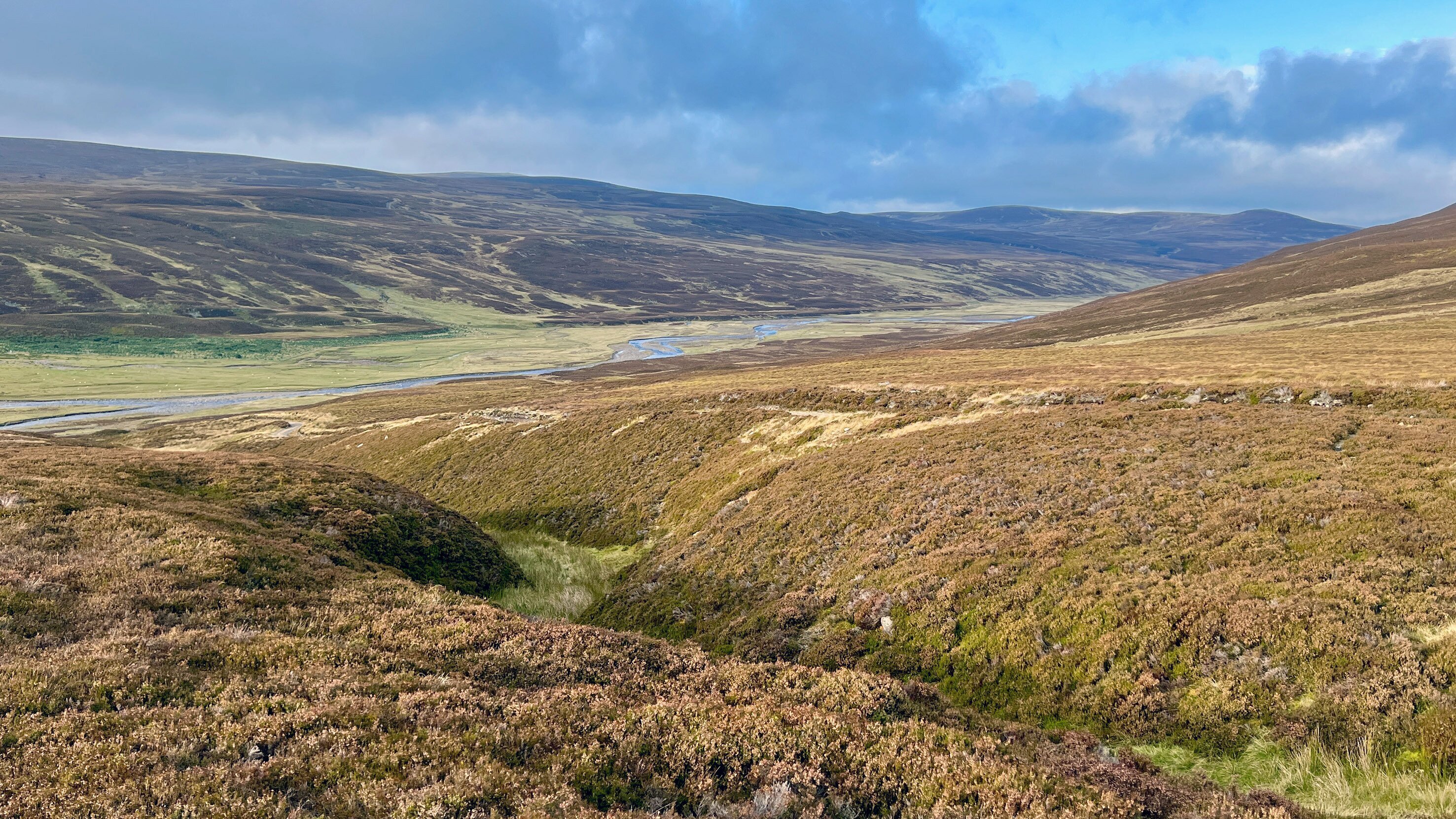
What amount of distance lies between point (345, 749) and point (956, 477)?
21096mm

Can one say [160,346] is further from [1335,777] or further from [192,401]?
[1335,777]

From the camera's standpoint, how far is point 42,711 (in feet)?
30.1

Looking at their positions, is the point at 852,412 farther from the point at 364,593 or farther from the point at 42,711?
the point at 42,711

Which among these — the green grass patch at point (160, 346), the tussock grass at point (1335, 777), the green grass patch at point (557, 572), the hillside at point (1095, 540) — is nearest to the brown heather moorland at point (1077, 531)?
the hillside at point (1095, 540)

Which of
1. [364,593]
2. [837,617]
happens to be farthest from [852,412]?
[364,593]

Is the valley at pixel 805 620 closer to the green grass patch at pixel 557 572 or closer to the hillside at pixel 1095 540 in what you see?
the hillside at pixel 1095 540

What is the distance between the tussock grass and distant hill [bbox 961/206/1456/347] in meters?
87.7

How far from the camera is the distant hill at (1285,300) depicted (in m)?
81.4

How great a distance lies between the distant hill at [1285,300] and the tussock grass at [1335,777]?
A: 8767cm

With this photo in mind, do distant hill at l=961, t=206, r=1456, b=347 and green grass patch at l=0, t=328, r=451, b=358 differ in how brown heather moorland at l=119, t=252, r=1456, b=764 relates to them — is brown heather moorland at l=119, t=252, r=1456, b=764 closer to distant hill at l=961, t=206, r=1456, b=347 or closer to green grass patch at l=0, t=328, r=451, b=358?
distant hill at l=961, t=206, r=1456, b=347

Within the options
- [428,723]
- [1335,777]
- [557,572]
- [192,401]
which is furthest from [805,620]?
[192,401]

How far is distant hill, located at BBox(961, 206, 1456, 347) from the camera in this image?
267 ft

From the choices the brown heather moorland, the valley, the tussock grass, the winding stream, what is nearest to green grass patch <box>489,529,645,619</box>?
the valley

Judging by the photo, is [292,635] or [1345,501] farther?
[1345,501]
